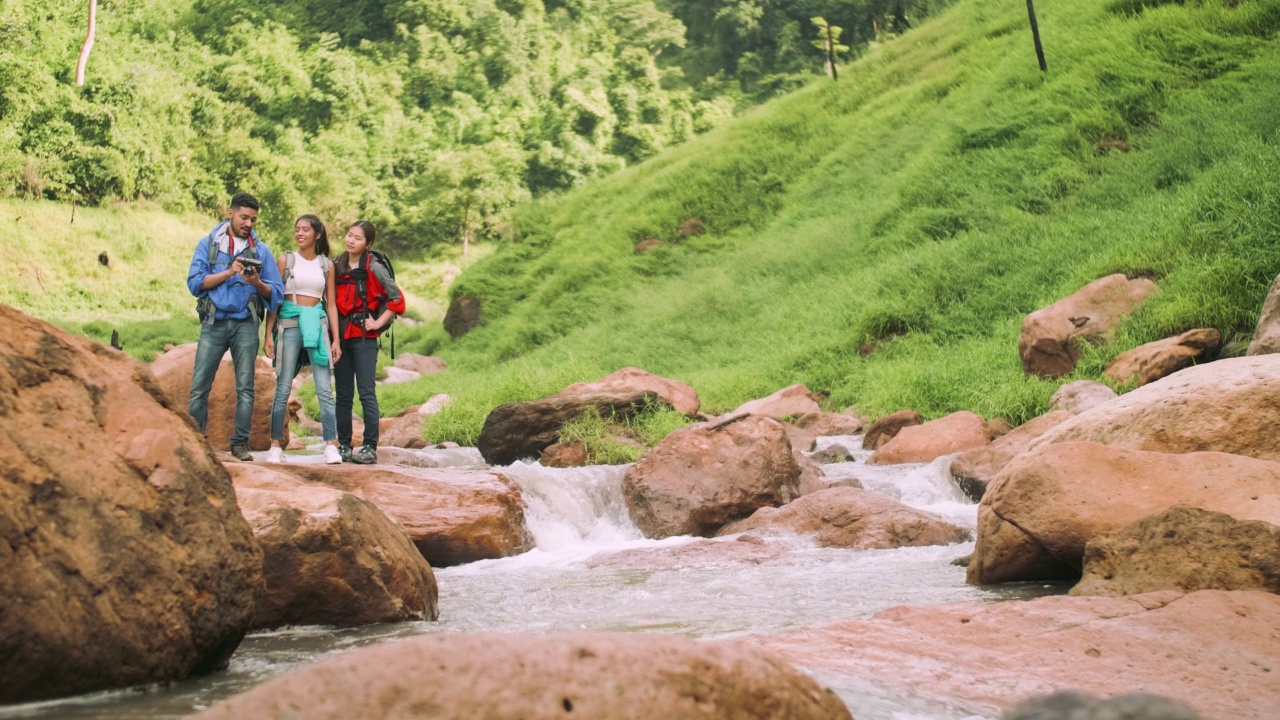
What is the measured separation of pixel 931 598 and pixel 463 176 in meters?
40.6

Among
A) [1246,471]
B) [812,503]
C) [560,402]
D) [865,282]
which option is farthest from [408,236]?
[1246,471]

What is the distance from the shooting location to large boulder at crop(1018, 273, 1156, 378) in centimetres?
1264

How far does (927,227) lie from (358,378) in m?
14.4

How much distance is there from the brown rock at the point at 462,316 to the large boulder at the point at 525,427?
16.9 meters

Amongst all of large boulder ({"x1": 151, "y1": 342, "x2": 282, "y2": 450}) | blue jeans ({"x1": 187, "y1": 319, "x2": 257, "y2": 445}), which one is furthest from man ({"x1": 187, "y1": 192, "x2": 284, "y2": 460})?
large boulder ({"x1": 151, "y1": 342, "x2": 282, "y2": 450})

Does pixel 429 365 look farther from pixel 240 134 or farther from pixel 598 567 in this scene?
pixel 240 134

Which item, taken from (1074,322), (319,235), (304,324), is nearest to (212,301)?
(304,324)

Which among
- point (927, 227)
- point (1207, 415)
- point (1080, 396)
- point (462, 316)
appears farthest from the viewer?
point (462, 316)

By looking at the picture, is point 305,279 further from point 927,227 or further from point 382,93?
point 382,93

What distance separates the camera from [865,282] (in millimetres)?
19297

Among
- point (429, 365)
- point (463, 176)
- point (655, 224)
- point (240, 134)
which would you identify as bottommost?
point (429, 365)

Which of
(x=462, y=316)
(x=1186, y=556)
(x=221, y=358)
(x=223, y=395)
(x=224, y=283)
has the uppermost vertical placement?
(x=224, y=283)

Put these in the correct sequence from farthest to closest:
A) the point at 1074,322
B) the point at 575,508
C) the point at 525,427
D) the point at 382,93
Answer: the point at 382,93 < the point at 1074,322 < the point at 525,427 < the point at 575,508

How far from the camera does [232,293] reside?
7.61 m
